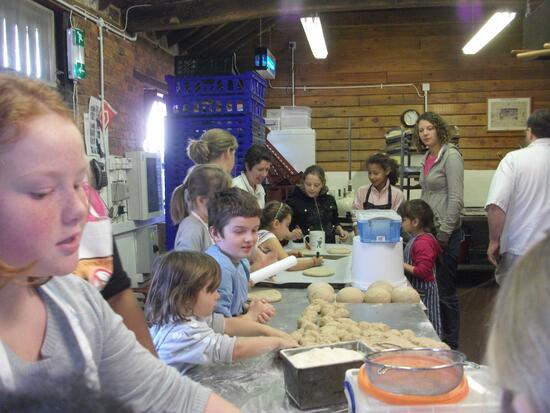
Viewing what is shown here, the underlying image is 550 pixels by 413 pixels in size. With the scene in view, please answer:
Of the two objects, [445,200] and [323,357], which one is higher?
[445,200]

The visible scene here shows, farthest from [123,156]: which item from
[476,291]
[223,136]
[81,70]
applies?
[476,291]

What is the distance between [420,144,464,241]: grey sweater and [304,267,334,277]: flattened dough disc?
970mm

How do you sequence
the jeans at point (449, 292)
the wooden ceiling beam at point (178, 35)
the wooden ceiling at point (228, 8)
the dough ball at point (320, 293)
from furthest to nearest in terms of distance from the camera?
the wooden ceiling beam at point (178, 35) < the wooden ceiling at point (228, 8) < the jeans at point (449, 292) < the dough ball at point (320, 293)

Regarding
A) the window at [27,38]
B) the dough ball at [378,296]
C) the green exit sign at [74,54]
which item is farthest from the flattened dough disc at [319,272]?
the green exit sign at [74,54]

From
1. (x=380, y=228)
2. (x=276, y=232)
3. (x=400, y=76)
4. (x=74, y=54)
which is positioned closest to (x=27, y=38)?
(x=74, y=54)

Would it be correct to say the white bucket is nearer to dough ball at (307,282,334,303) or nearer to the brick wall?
dough ball at (307,282,334,303)

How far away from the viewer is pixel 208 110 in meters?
4.27

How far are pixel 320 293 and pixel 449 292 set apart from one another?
4.93 feet

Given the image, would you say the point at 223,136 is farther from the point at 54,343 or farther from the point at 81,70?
the point at 54,343

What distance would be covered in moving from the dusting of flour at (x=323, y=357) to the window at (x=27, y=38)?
124 inches

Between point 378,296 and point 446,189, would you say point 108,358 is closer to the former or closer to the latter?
point 378,296

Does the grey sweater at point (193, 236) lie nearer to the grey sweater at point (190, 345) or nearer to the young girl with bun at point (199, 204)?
the young girl with bun at point (199, 204)

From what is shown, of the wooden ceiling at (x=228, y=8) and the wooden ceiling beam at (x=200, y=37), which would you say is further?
the wooden ceiling beam at (x=200, y=37)

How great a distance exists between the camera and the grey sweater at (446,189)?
3510 millimetres
